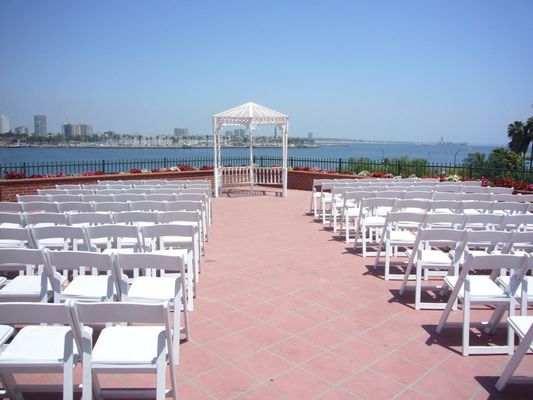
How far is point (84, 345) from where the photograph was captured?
9.30 ft

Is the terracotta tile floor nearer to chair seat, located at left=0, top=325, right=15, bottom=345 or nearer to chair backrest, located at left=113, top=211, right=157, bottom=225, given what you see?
chair seat, located at left=0, top=325, right=15, bottom=345

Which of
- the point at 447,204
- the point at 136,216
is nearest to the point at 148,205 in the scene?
the point at 136,216

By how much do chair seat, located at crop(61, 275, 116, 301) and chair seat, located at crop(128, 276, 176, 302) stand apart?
20cm

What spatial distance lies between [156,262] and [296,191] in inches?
516

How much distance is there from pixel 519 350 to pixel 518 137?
2038 inches

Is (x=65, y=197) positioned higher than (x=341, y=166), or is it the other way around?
(x=341, y=166)

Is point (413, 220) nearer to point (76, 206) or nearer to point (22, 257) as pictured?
point (22, 257)

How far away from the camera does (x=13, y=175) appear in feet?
45.9

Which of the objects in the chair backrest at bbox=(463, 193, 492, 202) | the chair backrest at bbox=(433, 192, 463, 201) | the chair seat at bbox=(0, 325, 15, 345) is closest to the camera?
the chair seat at bbox=(0, 325, 15, 345)

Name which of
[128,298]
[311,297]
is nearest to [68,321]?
[128,298]

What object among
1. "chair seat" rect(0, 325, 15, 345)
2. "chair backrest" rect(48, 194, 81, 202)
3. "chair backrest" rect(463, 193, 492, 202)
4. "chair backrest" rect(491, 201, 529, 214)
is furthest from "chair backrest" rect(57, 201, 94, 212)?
"chair backrest" rect(463, 193, 492, 202)

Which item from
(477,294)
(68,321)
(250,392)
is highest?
(68,321)

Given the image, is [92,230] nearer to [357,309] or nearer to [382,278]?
[357,309]

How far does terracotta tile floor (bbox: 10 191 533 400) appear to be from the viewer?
3.48 meters
